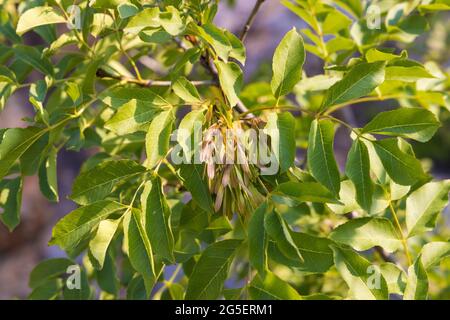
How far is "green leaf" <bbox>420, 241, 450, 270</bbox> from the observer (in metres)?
→ 0.87

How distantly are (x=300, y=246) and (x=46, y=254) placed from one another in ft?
12.3

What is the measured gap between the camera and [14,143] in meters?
0.88

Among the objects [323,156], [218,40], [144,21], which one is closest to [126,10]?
[144,21]

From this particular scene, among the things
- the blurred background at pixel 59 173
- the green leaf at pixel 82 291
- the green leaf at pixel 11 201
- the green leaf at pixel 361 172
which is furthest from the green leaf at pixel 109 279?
the blurred background at pixel 59 173

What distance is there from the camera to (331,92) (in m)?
0.84

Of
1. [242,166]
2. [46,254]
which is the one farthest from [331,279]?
[46,254]

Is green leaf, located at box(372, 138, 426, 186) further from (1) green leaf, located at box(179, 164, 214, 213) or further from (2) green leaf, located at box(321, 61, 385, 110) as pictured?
(1) green leaf, located at box(179, 164, 214, 213)

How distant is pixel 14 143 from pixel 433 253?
0.68m

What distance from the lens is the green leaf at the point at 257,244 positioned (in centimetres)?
74

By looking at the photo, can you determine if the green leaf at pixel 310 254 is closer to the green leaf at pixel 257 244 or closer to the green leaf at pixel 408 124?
the green leaf at pixel 257 244

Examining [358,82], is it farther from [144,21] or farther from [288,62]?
[144,21]

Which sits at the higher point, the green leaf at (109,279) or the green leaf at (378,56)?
the green leaf at (378,56)

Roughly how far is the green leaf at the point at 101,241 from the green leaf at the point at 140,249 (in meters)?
0.02
